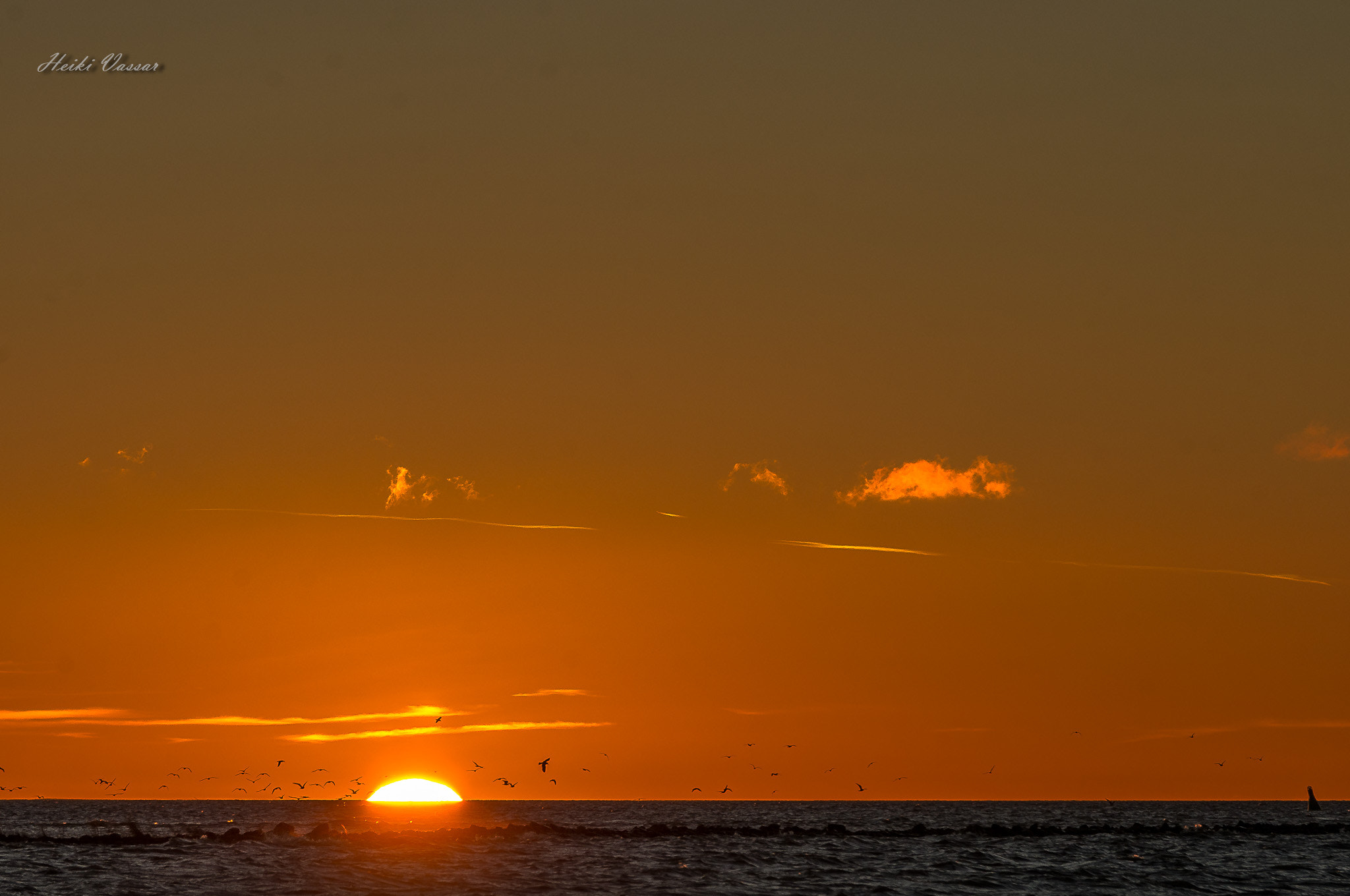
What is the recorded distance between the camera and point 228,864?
80312 mm

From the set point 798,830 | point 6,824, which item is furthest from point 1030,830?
point 6,824

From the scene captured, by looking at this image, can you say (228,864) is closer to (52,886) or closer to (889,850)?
(52,886)

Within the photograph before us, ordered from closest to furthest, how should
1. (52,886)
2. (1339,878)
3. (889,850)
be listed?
(52,886) → (1339,878) → (889,850)

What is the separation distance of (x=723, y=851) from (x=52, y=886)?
139 ft

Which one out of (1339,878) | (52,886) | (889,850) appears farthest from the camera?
(889,850)

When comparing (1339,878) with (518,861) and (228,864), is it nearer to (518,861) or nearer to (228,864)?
(518,861)

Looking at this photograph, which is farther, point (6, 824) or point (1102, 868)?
point (6, 824)

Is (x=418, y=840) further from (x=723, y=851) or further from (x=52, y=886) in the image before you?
(x=52, y=886)

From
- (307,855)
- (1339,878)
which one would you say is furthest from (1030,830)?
(307,855)

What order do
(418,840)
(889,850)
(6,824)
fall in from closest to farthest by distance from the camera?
1. (889,850)
2. (418,840)
3. (6,824)

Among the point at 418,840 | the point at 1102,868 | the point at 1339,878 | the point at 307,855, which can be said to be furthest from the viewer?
the point at 418,840

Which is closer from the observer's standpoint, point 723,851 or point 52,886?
point 52,886

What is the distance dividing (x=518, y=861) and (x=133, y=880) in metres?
21.7

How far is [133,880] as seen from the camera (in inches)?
2707
